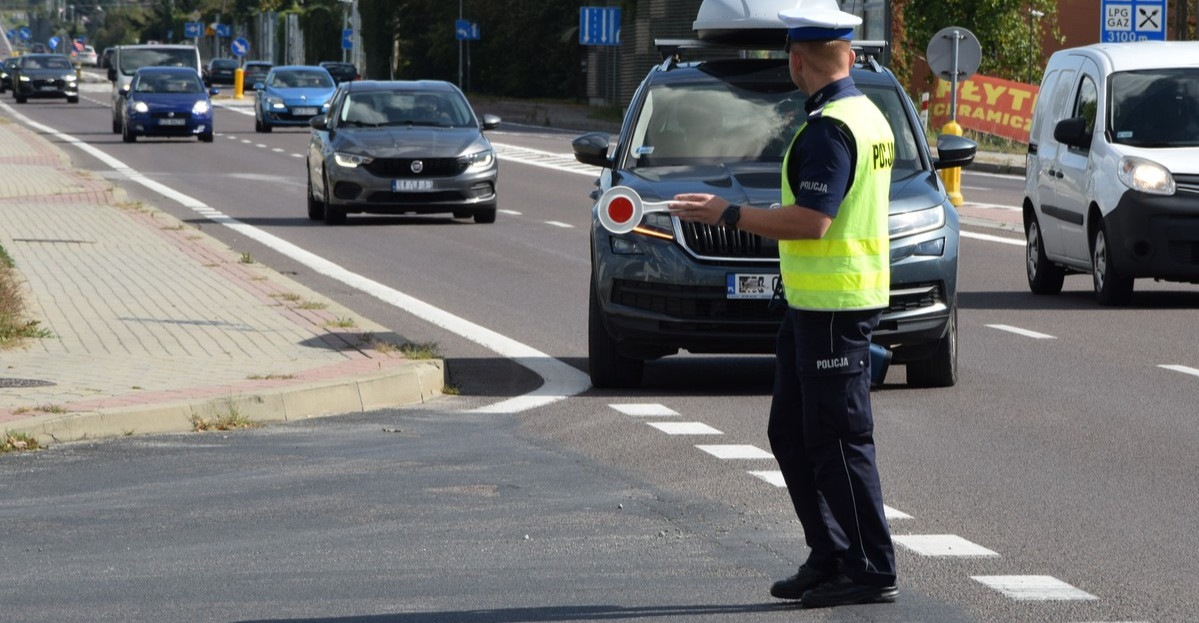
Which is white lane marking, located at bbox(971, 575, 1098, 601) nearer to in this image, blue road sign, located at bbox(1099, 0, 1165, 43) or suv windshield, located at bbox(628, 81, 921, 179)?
suv windshield, located at bbox(628, 81, 921, 179)

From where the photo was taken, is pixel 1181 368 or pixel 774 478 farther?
pixel 1181 368

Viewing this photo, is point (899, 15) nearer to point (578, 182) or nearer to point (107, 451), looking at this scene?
point (578, 182)

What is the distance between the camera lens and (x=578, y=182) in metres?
34.1

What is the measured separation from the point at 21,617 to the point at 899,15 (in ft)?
160

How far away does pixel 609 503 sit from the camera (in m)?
8.10

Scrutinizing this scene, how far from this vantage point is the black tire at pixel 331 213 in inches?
955

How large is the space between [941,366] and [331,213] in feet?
45.4

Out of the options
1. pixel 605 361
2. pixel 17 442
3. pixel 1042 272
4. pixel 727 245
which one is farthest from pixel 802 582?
pixel 1042 272

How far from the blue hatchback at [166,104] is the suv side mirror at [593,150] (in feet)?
115

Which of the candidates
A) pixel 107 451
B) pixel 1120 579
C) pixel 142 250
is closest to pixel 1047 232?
pixel 142 250

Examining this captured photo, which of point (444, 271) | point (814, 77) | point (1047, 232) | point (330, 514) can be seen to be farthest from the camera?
point (444, 271)

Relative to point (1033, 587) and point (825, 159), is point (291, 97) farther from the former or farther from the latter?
point (825, 159)

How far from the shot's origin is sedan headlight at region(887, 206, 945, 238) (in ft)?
36.6

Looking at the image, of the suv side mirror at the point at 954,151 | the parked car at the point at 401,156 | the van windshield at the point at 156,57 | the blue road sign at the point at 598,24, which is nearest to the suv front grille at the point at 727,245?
the suv side mirror at the point at 954,151
